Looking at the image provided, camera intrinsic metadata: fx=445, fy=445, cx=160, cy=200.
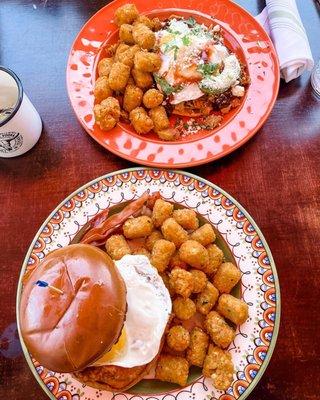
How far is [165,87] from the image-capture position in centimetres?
168

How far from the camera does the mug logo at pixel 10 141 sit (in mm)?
1538

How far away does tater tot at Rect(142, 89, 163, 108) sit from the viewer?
1.65m

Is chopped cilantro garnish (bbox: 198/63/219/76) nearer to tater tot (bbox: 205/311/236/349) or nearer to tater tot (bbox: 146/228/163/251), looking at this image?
tater tot (bbox: 146/228/163/251)

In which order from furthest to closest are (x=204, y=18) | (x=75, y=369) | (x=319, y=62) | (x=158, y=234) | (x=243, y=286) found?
(x=204, y=18), (x=319, y=62), (x=158, y=234), (x=243, y=286), (x=75, y=369)

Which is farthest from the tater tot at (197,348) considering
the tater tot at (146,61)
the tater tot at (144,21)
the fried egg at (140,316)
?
the tater tot at (144,21)

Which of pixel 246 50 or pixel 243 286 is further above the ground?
pixel 246 50

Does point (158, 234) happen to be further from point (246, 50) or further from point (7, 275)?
point (246, 50)

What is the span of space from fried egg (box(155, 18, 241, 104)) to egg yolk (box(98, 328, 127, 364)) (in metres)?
0.91

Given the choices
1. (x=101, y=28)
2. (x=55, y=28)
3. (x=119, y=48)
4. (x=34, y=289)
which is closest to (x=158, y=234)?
(x=34, y=289)

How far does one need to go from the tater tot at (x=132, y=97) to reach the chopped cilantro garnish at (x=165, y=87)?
0.08m

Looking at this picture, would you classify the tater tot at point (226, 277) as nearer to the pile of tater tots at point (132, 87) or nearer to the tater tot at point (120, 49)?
the pile of tater tots at point (132, 87)

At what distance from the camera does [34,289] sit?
105cm

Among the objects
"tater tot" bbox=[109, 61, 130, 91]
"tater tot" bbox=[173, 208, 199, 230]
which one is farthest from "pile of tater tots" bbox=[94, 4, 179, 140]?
"tater tot" bbox=[173, 208, 199, 230]

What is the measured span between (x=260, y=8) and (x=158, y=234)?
1.13m
